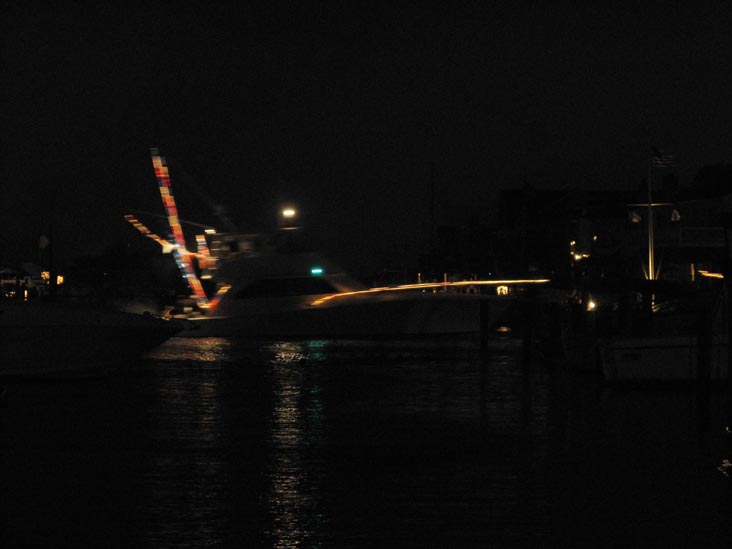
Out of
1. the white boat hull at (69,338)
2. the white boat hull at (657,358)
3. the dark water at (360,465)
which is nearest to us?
the dark water at (360,465)

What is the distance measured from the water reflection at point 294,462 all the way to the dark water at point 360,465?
0.03m

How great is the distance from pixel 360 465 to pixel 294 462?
735mm

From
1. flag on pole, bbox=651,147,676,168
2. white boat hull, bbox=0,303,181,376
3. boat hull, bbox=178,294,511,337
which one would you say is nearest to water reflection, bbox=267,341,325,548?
white boat hull, bbox=0,303,181,376

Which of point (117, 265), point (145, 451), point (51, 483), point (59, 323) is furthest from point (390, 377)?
point (117, 265)

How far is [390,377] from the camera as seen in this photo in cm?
2400

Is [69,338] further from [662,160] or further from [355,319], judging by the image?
[662,160]

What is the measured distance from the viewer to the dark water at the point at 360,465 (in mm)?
9148

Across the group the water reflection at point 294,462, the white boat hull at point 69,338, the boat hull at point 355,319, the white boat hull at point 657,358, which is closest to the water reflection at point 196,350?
the boat hull at point 355,319

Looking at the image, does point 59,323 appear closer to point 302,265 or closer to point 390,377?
point 390,377

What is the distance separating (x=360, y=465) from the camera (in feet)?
40.4

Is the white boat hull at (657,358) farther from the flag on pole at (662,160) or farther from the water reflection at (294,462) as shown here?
the flag on pole at (662,160)

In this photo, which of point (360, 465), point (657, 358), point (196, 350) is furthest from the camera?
point (196, 350)

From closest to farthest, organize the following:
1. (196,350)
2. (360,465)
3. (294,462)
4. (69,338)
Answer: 1. (360,465)
2. (294,462)
3. (69,338)
4. (196,350)

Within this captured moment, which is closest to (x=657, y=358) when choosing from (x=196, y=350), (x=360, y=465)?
(x=360, y=465)
